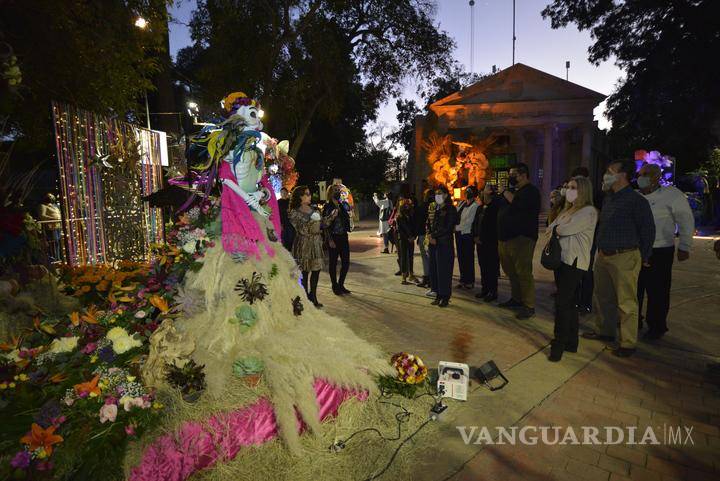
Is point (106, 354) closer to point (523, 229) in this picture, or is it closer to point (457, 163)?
point (523, 229)

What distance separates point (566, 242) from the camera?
Answer: 13.5 ft

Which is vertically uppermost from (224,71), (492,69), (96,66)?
(492,69)

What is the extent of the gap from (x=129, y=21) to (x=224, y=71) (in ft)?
20.2

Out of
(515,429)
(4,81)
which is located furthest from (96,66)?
(515,429)

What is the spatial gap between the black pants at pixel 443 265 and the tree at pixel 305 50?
1036 cm

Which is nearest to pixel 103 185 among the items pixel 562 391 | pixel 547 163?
pixel 562 391

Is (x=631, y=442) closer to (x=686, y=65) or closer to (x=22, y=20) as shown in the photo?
(x=22, y=20)

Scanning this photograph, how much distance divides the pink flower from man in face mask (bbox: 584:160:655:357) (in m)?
4.74

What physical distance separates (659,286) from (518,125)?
23.5 metres

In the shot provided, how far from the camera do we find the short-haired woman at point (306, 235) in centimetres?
605

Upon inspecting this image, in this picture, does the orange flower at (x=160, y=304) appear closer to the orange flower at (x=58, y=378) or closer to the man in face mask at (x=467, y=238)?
the orange flower at (x=58, y=378)

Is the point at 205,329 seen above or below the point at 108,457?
above

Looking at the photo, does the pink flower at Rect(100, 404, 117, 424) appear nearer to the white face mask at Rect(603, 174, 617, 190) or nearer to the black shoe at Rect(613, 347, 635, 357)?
the black shoe at Rect(613, 347, 635, 357)

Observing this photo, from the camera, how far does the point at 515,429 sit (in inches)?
119
